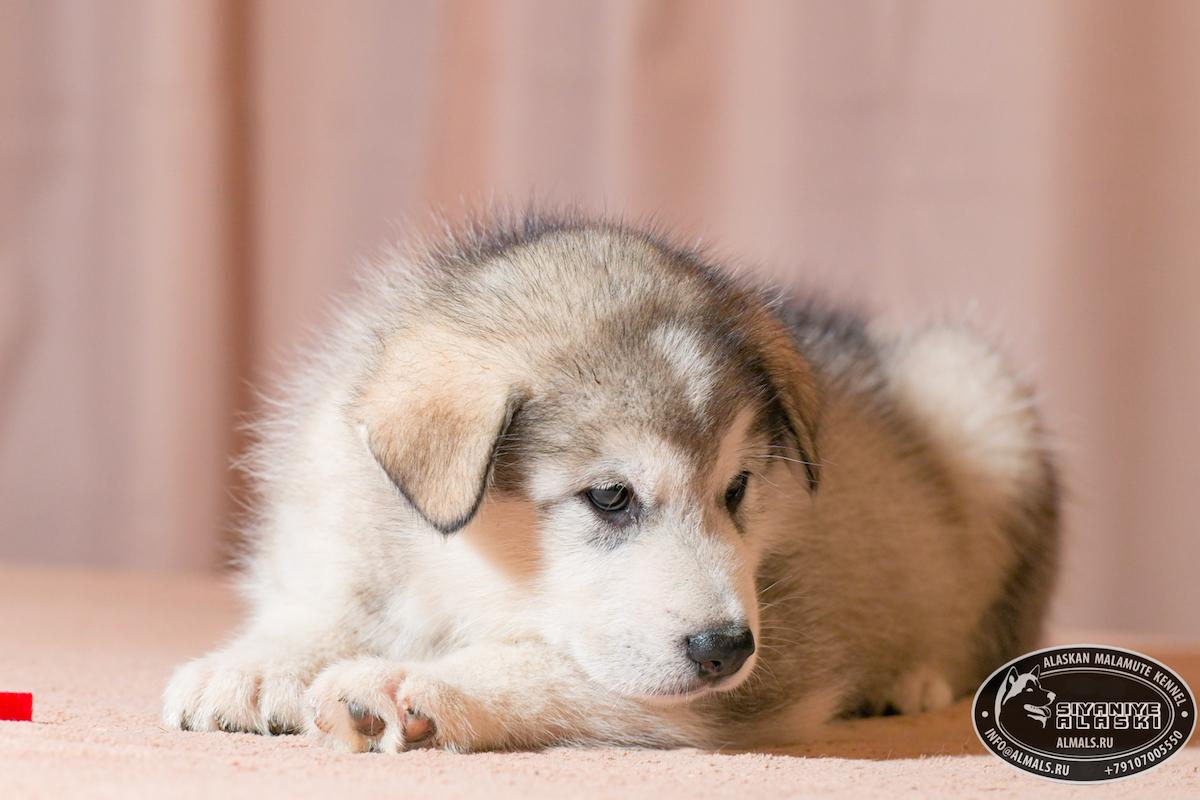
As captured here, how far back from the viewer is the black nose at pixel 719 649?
1.69 meters

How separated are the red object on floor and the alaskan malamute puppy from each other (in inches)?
7.0

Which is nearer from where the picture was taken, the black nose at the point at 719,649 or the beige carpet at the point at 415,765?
the beige carpet at the point at 415,765

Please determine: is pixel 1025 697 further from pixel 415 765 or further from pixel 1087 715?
pixel 415 765

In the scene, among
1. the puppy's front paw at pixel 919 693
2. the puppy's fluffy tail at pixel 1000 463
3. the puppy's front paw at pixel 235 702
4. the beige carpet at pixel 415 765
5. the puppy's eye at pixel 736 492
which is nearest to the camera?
the beige carpet at pixel 415 765

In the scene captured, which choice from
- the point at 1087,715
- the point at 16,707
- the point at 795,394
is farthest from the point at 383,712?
the point at 1087,715

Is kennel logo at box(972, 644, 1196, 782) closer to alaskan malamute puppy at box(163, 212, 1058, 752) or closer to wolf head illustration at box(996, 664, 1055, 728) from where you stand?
wolf head illustration at box(996, 664, 1055, 728)

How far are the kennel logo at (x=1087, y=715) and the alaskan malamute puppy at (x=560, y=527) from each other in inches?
13.4

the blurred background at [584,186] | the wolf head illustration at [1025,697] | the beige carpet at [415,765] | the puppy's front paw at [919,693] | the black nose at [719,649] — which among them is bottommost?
the puppy's front paw at [919,693]

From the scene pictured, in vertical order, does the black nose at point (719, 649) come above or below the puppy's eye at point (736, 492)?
below

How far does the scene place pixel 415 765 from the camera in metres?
1.58

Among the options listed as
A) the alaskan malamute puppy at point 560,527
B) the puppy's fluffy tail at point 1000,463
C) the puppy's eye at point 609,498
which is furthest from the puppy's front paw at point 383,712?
the puppy's fluffy tail at point 1000,463

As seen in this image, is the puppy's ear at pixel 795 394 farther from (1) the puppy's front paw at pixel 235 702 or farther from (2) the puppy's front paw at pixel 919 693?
(1) the puppy's front paw at pixel 235 702

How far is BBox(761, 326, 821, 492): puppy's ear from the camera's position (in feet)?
6.67

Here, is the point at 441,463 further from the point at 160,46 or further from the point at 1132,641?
the point at 160,46
